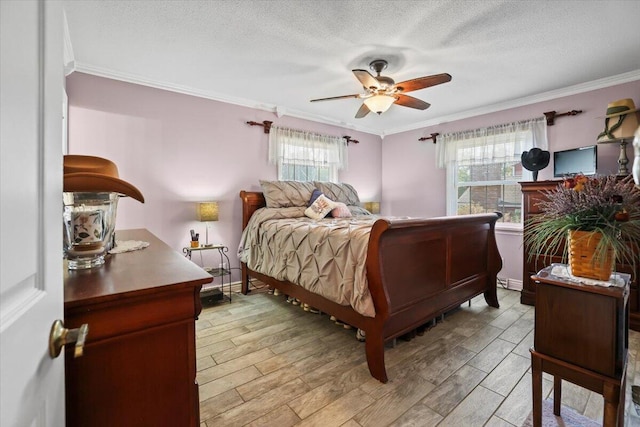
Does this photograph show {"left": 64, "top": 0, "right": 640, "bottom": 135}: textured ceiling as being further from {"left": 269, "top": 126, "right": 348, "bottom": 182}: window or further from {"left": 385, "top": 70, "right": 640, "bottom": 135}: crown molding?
{"left": 269, "top": 126, "right": 348, "bottom": 182}: window

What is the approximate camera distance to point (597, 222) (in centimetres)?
122

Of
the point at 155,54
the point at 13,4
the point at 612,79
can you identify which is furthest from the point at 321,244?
the point at 612,79

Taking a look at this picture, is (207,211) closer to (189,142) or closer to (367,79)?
(189,142)

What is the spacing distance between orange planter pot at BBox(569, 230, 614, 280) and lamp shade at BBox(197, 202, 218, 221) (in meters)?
3.01

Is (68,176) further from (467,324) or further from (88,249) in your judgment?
(467,324)

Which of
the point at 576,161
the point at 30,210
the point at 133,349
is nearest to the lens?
the point at 30,210

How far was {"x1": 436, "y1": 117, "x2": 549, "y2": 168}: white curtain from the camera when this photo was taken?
356cm

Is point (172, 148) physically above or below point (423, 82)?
below

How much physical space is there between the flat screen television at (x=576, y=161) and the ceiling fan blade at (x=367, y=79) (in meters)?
2.42

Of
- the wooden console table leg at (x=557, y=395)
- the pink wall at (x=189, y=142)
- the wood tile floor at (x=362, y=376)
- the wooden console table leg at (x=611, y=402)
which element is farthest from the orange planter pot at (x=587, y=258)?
the pink wall at (x=189, y=142)

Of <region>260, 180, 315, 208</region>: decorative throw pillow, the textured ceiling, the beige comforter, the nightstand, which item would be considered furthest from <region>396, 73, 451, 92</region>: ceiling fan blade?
the nightstand

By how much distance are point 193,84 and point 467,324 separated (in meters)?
3.72

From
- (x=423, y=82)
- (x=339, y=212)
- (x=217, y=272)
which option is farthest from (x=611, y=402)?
(x=217, y=272)

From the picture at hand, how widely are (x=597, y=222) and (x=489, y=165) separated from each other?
10.5 feet
